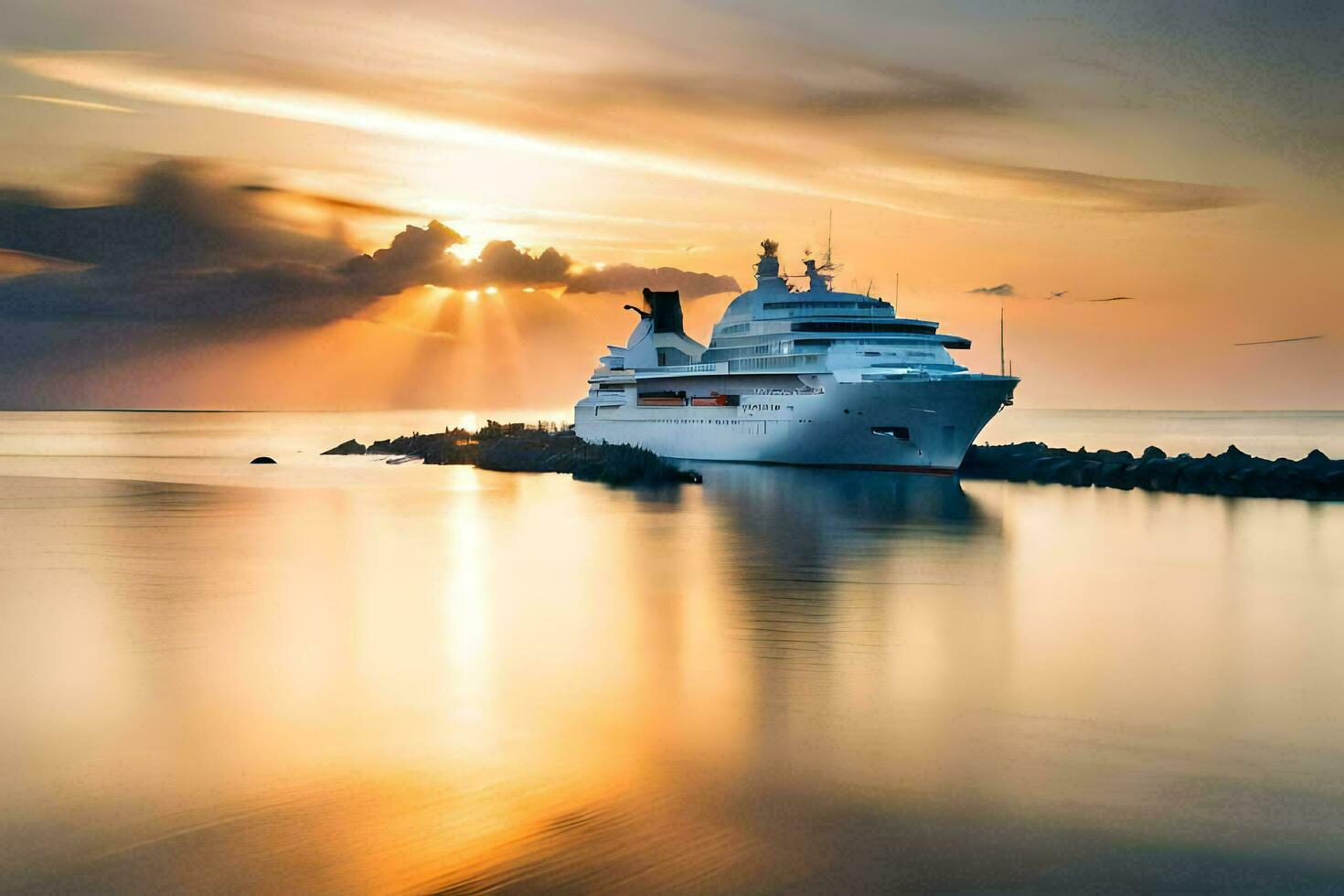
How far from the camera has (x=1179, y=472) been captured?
4912cm

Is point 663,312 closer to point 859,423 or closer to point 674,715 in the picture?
point 859,423

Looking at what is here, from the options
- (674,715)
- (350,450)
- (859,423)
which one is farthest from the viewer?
(350,450)

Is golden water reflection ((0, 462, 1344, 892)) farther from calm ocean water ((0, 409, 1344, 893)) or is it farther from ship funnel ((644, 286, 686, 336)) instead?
ship funnel ((644, 286, 686, 336))

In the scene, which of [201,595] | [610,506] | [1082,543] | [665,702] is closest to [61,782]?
[665,702]

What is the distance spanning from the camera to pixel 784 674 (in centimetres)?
1656

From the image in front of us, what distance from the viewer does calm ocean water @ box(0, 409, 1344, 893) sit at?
31.7 ft

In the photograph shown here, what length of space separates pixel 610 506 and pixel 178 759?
32447 millimetres

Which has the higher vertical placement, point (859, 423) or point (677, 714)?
point (859, 423)

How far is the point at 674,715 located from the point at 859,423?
1606 inches

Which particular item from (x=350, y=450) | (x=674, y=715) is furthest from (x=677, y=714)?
(x=350, y=450)

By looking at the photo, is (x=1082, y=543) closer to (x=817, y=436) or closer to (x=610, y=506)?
(x=610, y=506)

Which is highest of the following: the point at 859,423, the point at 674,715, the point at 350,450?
the point at 859,423

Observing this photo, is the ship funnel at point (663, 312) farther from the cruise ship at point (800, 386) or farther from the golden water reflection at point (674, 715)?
the golden water reflection at point (674, 715)

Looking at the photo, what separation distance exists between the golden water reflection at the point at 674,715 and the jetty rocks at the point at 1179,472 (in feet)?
48.9
